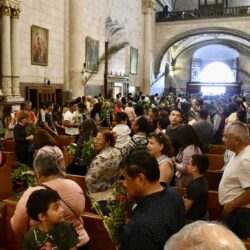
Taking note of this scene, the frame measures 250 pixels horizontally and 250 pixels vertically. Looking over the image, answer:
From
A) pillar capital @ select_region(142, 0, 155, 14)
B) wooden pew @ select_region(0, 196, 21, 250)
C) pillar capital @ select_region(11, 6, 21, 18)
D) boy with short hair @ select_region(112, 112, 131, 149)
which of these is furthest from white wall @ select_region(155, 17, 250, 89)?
wooden pew @ select_region(0, 196, 21, 250)

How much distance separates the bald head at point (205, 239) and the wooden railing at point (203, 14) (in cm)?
2305

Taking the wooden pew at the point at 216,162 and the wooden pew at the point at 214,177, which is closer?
the wooden pew at the point at 214,177

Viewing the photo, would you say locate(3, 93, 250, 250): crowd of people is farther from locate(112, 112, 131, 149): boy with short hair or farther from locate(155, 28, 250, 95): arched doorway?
locate(155, 28, 250, 95): arched doorway

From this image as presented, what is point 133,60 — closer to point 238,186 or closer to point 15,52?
point 15,52

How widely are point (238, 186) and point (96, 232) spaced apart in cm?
145

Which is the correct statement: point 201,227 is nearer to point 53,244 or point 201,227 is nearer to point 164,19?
point 53,244

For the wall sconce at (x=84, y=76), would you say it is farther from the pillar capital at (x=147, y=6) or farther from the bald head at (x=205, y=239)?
the bald head at (x=205, y=239)

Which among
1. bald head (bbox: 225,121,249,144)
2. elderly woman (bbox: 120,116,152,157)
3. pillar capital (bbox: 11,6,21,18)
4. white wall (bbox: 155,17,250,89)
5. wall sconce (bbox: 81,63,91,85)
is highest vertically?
white wall (bbox: 155,17,250,89)

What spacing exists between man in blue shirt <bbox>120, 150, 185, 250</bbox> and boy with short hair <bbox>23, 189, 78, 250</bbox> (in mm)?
612

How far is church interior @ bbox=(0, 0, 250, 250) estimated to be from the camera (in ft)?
32.0

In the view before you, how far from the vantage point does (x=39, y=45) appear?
11.9m

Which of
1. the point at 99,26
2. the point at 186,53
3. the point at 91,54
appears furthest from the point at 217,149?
the point at 186,53

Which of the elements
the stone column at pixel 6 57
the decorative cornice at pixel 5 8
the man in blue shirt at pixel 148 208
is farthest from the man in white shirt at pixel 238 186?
the decorative cornice at pixel 5 8

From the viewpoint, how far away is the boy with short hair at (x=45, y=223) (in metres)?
2.44
